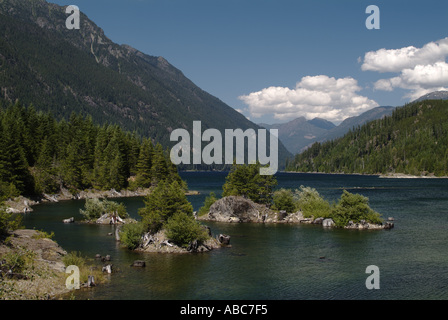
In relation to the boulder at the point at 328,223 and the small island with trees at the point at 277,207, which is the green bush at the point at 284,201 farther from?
the boulder at the point at 328,223

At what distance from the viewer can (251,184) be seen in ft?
286

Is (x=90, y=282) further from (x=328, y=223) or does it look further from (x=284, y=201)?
(x=284, y=201)

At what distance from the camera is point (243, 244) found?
189 ft

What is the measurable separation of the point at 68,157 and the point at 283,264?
324ft

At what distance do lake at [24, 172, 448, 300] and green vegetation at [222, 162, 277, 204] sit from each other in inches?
552

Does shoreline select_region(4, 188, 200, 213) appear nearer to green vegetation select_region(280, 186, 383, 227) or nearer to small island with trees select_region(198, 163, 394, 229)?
small island with trees select_region(198, 163, 394, 229)

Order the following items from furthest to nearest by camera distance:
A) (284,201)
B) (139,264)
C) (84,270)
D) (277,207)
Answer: (277,207) → (284,201) → (139,264) → (84,270)

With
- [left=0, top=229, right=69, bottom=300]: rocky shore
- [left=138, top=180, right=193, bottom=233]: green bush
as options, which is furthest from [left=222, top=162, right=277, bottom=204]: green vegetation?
[left=0, top=229, right=69, bottom=300]: rocky shore

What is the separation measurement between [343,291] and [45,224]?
57.3 metres

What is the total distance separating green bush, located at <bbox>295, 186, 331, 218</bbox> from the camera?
3115 inches

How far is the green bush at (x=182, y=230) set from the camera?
50469 millimetres

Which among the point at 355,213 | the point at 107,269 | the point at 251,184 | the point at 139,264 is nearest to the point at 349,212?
the point at 355,213
